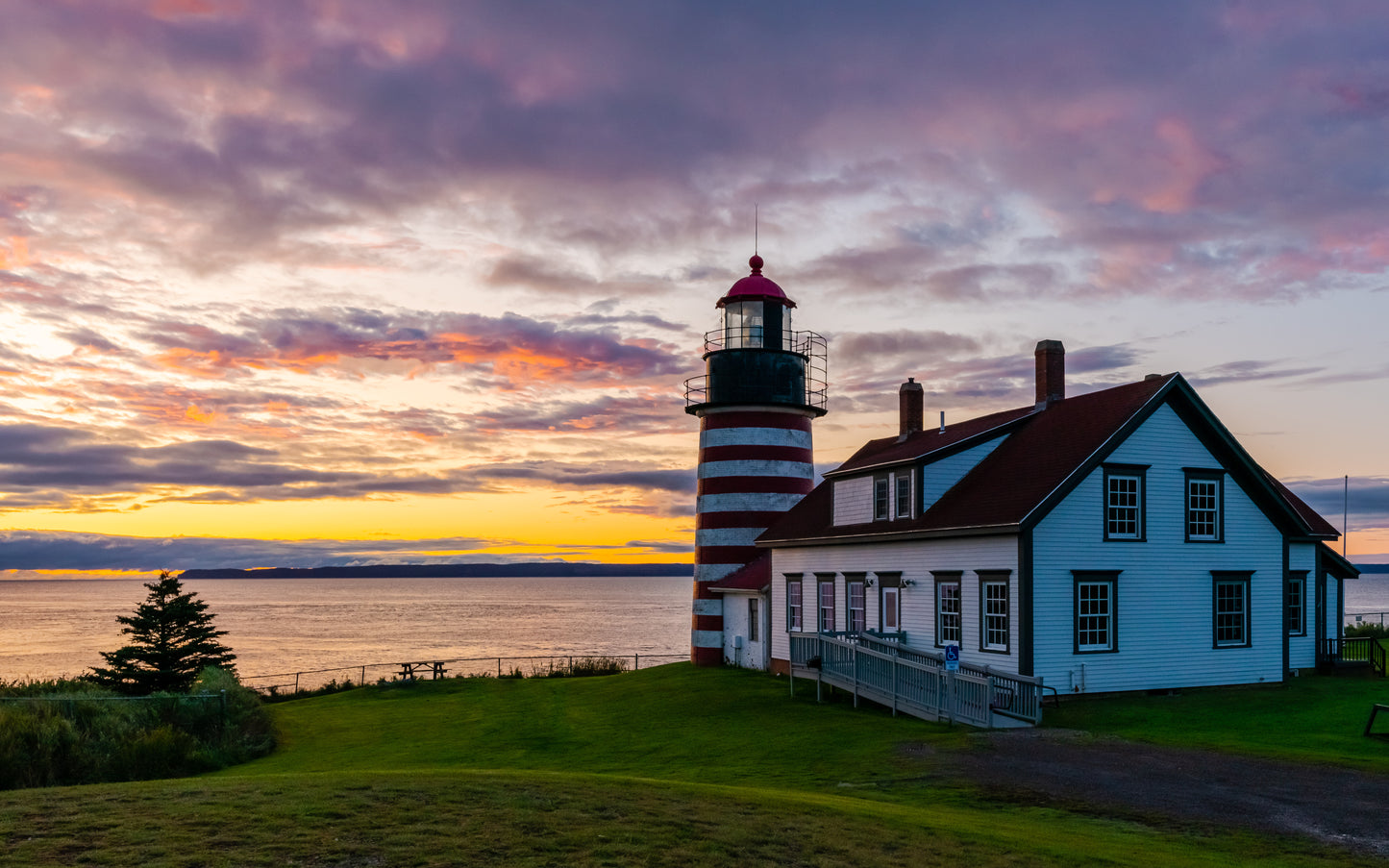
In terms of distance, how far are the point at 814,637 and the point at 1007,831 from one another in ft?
57.7

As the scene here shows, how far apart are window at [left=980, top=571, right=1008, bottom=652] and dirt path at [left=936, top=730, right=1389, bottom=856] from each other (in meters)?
6.11

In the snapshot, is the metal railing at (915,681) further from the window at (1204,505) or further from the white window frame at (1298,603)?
the white window frame at (1298,603)

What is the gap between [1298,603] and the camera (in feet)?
112

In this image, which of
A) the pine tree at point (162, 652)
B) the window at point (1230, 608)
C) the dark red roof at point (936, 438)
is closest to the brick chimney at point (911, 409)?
the dark red roof at point (936, 438)

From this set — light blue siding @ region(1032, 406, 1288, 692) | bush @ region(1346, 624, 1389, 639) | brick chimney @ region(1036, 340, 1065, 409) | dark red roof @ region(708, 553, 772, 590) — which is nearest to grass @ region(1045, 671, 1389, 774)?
light blue siding @ region(1032, 406, 1288, 692)

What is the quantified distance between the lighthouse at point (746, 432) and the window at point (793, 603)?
4.12m

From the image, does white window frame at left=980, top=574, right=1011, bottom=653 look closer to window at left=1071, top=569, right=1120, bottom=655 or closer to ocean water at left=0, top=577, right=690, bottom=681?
window at left=1071, top=569, right=1120, bottom=655

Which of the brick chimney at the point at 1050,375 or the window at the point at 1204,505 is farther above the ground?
the brick chimney at the point at 1050,375

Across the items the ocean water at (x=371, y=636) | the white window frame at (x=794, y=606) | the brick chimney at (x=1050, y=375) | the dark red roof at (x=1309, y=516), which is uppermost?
the brick chimney at (x=1050, y=375)

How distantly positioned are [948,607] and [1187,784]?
12596 millimetres

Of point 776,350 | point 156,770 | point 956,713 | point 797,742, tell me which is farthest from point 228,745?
point 776,350

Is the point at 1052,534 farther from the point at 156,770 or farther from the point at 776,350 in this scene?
the point at 156,770

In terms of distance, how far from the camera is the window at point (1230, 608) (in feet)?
97.9

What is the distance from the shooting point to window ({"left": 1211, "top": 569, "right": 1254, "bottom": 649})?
29844 mm
